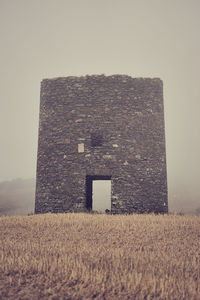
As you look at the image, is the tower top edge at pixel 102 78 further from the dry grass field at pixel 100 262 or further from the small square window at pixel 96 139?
the dry grass field at pixel 100 262

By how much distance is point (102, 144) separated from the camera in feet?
34.4

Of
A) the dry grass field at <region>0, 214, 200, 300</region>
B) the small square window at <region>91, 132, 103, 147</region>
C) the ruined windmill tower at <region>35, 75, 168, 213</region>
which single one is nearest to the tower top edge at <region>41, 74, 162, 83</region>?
the ruined windmill tower at <region>35, 75, 168, 213</region>

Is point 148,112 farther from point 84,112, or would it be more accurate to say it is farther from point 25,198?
point 25,198

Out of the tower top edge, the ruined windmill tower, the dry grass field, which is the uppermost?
the tower top edge

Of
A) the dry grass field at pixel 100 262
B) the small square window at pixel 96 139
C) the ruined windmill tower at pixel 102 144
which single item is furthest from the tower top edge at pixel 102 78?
the dry grass field at pixel 100 262

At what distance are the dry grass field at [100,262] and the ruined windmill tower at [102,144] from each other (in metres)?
3.41

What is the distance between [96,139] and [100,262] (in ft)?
22.5

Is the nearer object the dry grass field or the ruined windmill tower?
the dry grass field

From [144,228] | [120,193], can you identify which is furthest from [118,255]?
[120,193]

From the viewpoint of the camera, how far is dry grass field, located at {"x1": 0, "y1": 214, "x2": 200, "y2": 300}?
3125mm

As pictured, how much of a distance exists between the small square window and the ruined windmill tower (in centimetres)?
4

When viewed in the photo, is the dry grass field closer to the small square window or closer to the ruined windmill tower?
the ruined windmill tower

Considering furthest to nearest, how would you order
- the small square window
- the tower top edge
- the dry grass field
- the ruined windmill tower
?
the tower top edge
the small square window
the ruined windmill tower
the dry grass field

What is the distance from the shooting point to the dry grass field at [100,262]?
3.12 meters
